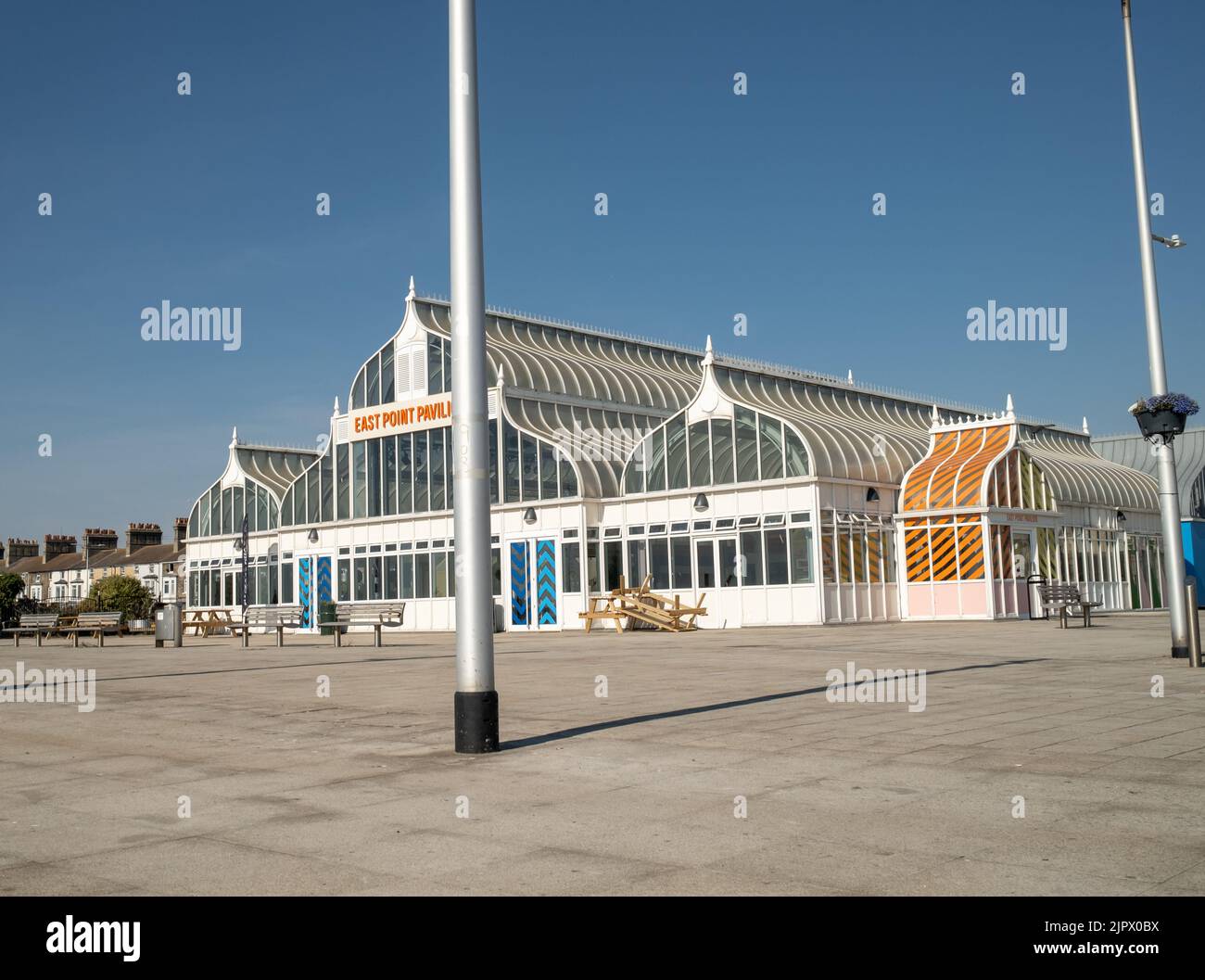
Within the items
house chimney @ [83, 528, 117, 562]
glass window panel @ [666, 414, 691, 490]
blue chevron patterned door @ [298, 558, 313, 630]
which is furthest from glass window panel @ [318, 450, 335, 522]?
house chimney @ [83, 528, 117, 562]

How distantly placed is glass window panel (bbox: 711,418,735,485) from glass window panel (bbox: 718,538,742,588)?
1.87 meters

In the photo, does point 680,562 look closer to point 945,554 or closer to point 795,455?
point 795,455

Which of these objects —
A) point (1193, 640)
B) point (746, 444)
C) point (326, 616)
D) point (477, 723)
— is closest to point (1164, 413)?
point (1193, 640)

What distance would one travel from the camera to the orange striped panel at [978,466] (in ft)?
110

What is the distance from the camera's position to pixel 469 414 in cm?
962

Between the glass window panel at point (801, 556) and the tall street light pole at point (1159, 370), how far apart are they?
48.3 ft

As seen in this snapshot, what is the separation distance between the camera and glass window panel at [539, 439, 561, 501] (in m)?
37.8

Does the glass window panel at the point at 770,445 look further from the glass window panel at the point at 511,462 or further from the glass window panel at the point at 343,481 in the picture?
the glass window panel at the point at 343,481

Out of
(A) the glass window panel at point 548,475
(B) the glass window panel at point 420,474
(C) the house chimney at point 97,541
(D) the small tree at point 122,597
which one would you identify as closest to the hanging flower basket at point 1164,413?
(A) the glass window panel at point 548,475

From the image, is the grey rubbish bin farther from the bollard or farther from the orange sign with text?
the bollard

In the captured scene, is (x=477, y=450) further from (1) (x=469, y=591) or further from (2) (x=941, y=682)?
(2) (x=941, y=682)
